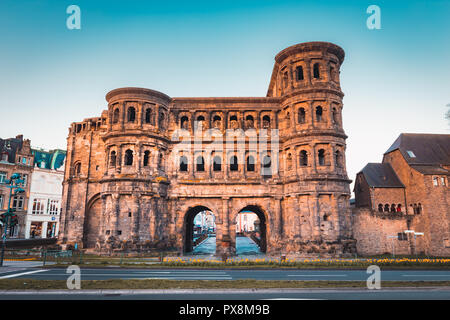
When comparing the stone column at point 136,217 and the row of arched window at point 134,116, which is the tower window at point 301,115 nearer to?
the row of arched window at point 134,116

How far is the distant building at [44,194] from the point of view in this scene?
50.6 metres

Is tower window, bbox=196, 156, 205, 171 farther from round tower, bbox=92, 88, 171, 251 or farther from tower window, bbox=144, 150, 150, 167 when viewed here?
tower window, bbox=144, 150, 150, 167

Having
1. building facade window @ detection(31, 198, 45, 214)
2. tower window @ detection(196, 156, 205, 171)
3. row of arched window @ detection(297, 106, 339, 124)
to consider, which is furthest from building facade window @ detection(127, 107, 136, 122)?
building facade window @ detection(31, 198, 45, 214)

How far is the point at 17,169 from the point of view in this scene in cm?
4788

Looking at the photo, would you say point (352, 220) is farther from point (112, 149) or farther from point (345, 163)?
point (112, 149)

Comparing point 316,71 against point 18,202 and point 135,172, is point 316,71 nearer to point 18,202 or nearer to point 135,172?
point 135,172

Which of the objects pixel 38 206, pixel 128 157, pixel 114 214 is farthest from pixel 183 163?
pixel 38 206

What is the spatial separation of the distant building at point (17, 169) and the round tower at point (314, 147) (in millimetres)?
42614

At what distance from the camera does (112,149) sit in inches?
1257

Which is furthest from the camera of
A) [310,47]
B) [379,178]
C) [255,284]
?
[379,178]

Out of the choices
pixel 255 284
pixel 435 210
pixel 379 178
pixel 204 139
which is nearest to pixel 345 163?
pixel 379 178

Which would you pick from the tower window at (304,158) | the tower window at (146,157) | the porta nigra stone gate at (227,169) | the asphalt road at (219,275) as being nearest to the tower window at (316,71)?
the porta nigra stone gate at (227,169)

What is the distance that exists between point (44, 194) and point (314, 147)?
4733 centimetres
